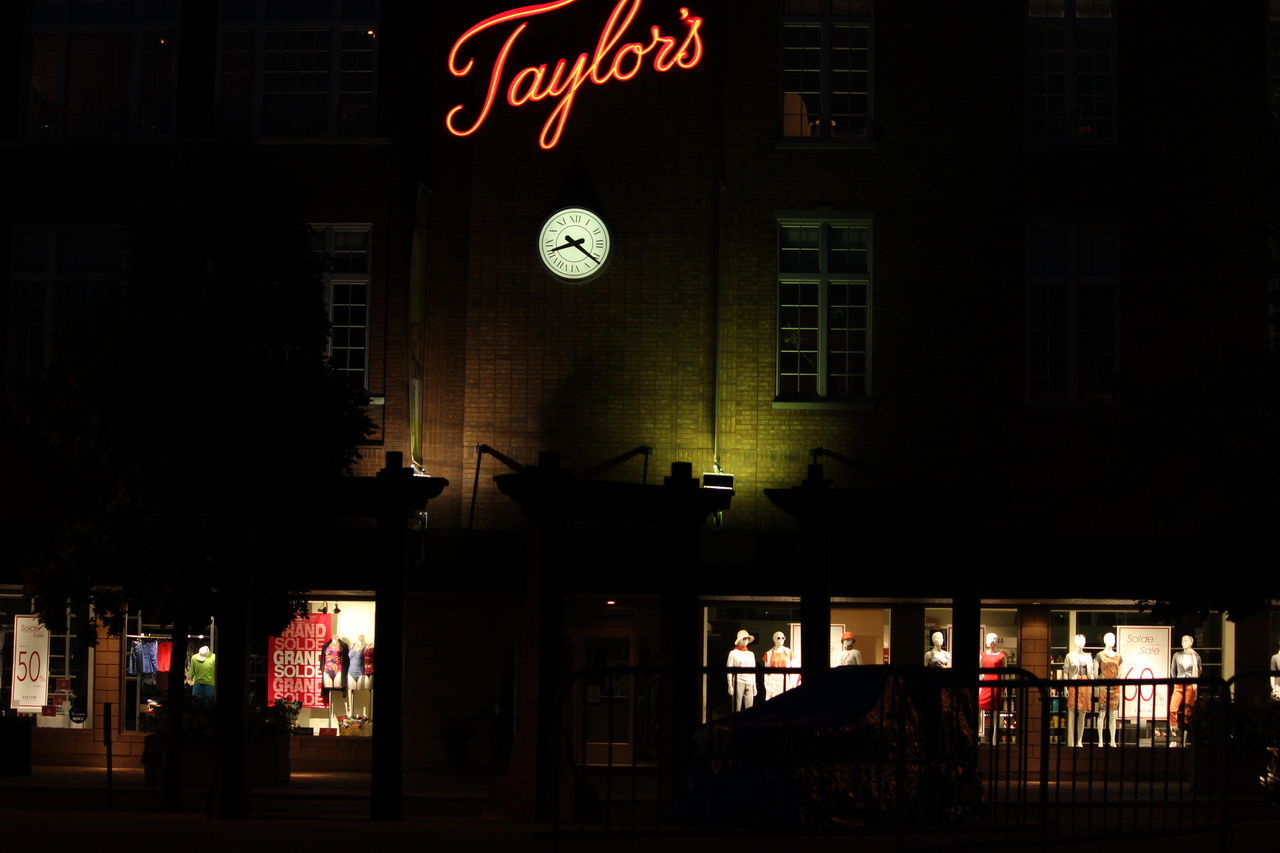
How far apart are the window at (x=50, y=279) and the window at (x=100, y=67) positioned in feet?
5.64

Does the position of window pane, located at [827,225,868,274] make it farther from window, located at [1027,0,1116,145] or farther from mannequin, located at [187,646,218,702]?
mannequin, located at [187,646,218,702]

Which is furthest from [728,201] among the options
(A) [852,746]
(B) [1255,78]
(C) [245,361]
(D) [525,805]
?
(A) [852,746]

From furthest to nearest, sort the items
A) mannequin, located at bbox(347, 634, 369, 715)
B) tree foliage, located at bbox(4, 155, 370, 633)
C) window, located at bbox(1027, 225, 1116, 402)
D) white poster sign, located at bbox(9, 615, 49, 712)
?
white poster sign, located at bbox(9, 615, 49, 712) < mannequin, located at bbox(347, 634, 369, 715) < window, located at bbox(1027, 225, 1116, 402) < tree foliage, located at bbox(4, 155, 370, 633)

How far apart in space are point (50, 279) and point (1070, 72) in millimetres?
17063

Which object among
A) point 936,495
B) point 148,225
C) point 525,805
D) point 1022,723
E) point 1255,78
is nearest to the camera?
point 1022,723

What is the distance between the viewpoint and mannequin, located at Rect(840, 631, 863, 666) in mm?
27625

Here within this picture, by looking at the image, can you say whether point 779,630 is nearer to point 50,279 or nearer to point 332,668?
point 332,668

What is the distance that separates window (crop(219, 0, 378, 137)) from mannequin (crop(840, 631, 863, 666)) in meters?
11.5

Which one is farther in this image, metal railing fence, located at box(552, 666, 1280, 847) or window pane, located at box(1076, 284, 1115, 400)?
window pane, located at box(1076, 284, 1115, 400)

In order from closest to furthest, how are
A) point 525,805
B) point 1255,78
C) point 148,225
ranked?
point 525,805 < point 148,225 < point 1255,78

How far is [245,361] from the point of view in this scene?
64.1ft

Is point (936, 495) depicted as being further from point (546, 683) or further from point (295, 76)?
point (295, 76)

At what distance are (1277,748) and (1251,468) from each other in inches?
141

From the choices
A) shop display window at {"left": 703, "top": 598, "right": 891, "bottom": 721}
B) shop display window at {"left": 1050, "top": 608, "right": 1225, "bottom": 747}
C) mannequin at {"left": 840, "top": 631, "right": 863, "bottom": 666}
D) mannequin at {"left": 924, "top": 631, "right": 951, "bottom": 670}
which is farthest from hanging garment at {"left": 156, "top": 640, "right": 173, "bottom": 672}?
shop display window at {"left": 1050, "top": 608, "right": 1225, "bottom": 747}
